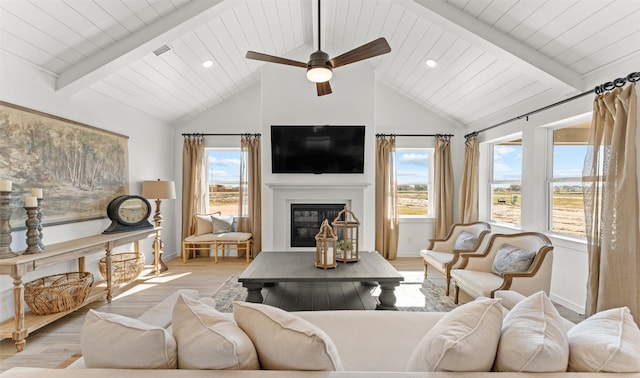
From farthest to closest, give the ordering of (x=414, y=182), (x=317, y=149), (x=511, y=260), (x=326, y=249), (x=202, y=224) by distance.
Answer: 1. (x=414, y=182)
2. (x=202, y=224)
3. (x=317, y=149)
4. (x=511, y=260)
5. (x=326, y=249)

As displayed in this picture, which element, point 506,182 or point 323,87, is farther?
point 506,182

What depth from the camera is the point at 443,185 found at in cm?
533

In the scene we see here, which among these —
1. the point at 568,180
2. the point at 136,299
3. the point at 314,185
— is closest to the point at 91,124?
the point at 136,299

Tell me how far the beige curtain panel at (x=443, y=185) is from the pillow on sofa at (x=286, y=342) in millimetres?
4753

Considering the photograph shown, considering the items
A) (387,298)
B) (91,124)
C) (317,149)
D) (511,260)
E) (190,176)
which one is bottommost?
(387,298)

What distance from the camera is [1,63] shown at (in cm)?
246

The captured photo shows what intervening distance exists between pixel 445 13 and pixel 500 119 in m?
2.01

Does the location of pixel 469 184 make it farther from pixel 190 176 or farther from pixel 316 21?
pixel 190 176

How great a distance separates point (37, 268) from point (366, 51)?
125 inches

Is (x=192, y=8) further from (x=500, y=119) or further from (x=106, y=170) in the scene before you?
(x=500, y=119)

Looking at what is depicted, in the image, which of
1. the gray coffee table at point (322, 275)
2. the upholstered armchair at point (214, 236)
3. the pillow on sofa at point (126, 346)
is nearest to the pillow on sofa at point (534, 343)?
the pillow on sofa at point (126, 346)

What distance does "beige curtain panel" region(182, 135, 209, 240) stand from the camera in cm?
540

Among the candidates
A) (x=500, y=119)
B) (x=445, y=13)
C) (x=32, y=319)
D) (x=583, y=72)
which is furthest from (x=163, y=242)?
(x=583, y=72)

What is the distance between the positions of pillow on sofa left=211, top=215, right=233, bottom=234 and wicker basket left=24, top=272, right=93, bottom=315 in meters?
2.37
